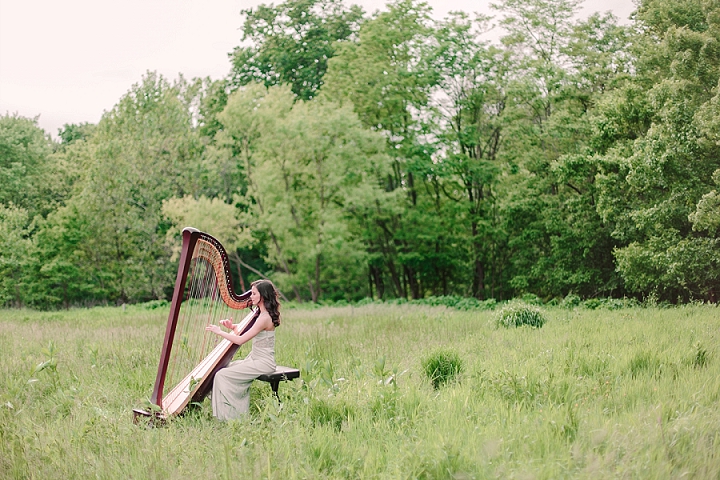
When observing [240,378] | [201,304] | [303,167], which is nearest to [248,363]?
[240,378]

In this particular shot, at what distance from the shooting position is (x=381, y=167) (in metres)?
24.7

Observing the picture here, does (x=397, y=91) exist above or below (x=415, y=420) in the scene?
above

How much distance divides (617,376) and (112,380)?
19.4 feet

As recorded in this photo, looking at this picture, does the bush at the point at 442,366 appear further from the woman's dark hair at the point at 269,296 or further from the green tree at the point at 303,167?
the green tree at the point at 303,167

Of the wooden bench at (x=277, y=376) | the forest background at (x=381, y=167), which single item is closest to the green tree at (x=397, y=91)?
the forest background at (x=381, y=167)

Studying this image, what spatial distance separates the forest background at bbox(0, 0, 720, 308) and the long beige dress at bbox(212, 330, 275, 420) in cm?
1467

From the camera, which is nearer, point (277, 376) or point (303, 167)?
point (277, 376)

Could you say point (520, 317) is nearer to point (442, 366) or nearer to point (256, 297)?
point (442, 366)

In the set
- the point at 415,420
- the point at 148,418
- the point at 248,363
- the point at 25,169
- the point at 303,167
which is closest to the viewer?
the point at 415,420

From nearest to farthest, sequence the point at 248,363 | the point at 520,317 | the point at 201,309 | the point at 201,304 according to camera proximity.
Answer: the point at 248,363 < the point at 201,309 < the point at 201,304 < the point at 520,317

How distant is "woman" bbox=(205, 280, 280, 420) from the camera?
576 cm

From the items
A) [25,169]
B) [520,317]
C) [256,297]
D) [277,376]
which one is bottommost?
[520,317]

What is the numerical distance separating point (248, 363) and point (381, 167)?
757 inches

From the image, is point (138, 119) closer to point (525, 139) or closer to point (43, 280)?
point (43, 280)
